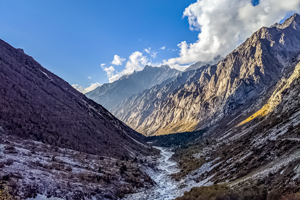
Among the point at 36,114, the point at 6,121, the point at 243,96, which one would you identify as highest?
the point at 243,96

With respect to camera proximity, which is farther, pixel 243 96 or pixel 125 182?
pixel 243 96

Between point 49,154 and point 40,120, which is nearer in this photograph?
point 49,154

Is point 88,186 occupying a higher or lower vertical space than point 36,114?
lower

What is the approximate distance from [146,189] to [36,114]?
35.4m

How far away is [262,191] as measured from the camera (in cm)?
1616

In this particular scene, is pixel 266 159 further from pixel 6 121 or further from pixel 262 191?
pixel 6 121

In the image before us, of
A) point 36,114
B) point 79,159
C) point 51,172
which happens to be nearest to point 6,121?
point 36,114

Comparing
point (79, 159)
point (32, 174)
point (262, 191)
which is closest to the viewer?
point (262, 191)

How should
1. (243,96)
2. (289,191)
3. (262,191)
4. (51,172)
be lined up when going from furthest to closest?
1. (243,96)
2. (51,172)
3. (262,191)
4. (289,191)

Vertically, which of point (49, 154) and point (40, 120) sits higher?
point (40, 120)

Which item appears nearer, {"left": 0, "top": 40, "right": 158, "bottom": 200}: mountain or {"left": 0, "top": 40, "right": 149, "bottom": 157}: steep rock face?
{"left": 0, "top": 40, "right": 158, "bottom": 200}: mountain

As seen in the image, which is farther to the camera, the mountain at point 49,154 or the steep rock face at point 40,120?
the steep rock face at point 40,120

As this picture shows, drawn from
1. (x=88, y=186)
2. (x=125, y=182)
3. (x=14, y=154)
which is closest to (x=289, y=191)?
(x=88, y=186)

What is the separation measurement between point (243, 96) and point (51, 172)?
206762 mm
